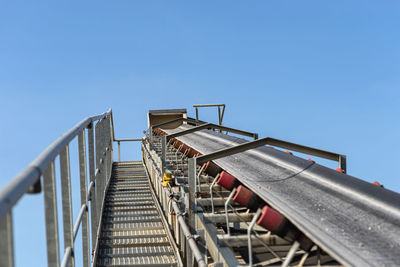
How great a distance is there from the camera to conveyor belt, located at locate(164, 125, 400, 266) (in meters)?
3.31

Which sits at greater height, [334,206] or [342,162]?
[342,162]

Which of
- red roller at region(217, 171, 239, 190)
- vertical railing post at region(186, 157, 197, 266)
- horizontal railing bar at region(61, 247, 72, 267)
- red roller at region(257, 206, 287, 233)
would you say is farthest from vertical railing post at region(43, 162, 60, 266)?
red roller at region(217, 171, 239, 190)

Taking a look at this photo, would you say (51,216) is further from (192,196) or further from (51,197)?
(192,196)

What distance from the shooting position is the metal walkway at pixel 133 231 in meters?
7.60

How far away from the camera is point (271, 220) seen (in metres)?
4.21

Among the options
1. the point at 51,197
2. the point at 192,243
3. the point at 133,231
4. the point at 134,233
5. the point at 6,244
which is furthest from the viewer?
the point at 133,231

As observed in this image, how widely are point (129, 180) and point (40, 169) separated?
12.3 m

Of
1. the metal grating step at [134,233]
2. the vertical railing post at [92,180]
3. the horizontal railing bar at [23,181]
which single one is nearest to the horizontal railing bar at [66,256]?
the horizontal railing bar at [23,181]

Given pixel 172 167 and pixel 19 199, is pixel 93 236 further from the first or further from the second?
pixel 19 199

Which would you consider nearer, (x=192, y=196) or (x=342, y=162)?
(x=192, y=196)

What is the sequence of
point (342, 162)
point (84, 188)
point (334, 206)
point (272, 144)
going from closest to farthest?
point (334, 206) < point (84, 188) < point (272, 144) < point (342, 162)

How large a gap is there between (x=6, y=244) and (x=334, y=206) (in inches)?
125

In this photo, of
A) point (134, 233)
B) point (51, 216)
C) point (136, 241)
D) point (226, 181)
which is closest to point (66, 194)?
point (51, 216)

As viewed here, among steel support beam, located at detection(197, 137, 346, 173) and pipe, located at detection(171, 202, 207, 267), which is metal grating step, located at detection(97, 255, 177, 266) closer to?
pipe, located at detection(171, 202, 207, 267)
